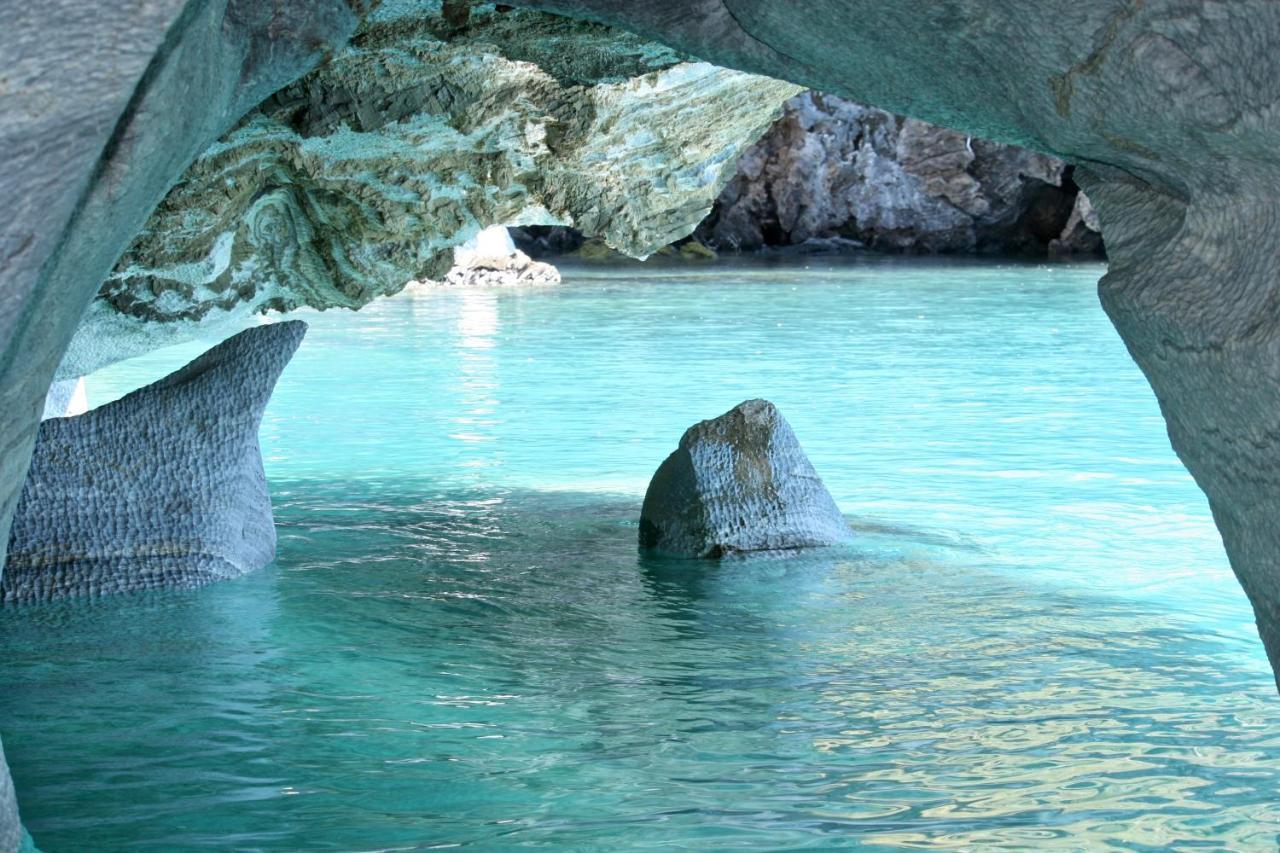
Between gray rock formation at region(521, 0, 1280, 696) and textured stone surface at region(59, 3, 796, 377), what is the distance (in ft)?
4.89

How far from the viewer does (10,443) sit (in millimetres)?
2951

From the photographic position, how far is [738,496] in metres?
6.93

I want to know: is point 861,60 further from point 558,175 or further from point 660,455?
point 660,455

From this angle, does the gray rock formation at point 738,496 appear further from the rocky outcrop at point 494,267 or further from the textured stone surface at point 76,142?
the rocky outcrop at point 494,267

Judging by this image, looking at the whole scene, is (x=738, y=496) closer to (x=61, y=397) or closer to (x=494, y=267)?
(x=61, y=397)

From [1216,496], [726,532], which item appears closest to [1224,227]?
[1216,496]

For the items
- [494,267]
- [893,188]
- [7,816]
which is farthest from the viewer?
[893,188]

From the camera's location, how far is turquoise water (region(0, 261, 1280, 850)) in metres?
3.92

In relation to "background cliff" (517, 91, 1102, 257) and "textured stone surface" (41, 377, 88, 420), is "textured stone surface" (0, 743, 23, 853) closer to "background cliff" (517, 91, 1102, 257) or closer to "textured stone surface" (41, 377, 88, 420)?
"textured stone surface" (41, 377, 88, 420)

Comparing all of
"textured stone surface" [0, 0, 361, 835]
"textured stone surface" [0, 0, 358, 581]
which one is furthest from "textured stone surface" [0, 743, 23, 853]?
"textured stone surface" [0, 0, 358, 581]

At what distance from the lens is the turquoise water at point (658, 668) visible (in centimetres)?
392

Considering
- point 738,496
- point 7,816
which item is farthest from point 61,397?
point 7,816

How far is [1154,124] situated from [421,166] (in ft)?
12.9

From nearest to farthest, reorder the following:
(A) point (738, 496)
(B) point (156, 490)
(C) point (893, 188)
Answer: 1. (B) point (156, 490)
2. (A) point (738, 496)
3. (C) point (893, 188)
